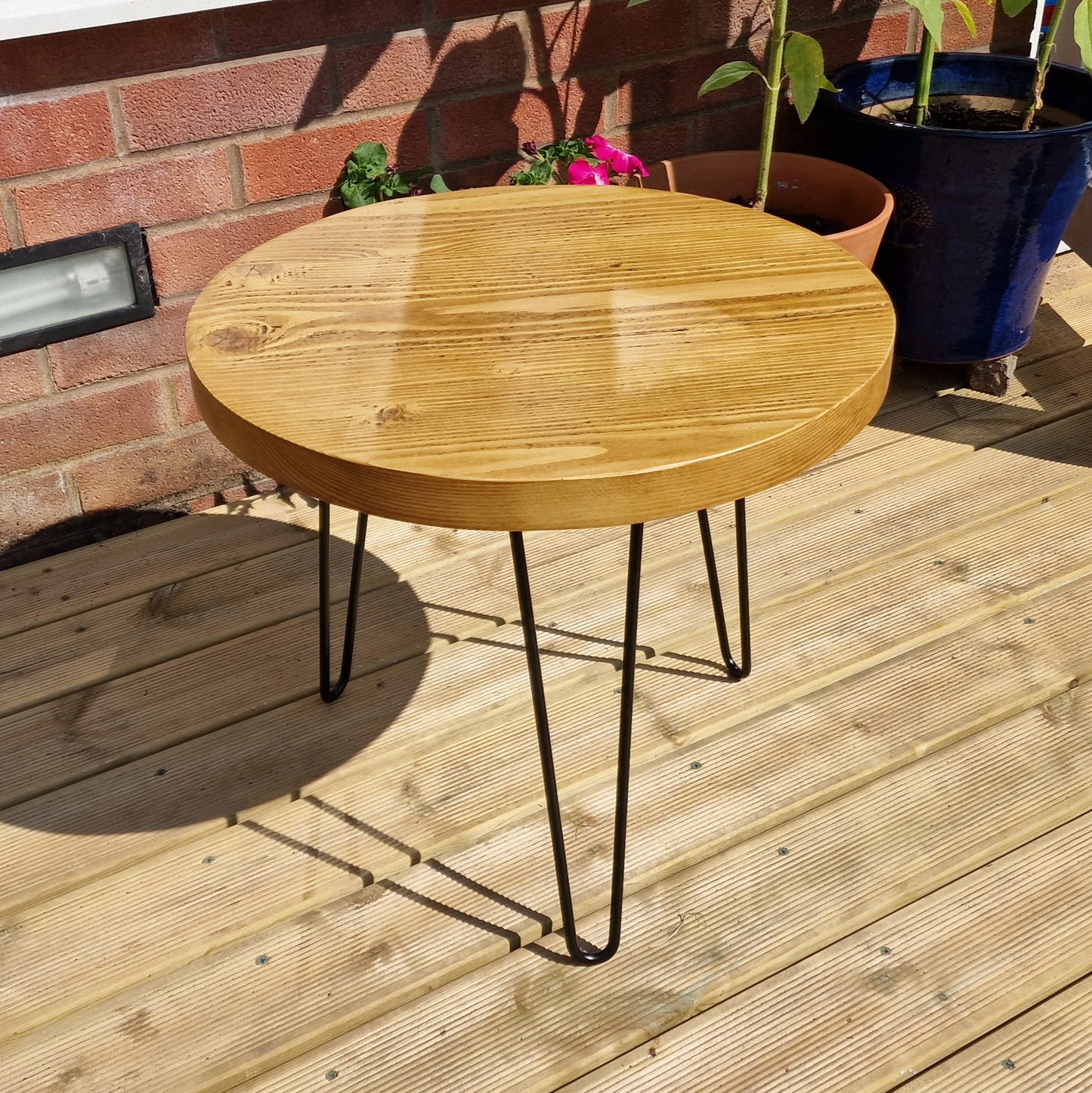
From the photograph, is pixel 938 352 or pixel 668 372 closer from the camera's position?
pixel 668 372

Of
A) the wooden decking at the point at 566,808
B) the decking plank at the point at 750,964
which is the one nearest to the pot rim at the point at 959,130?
the wooden decking at the point at 566,808

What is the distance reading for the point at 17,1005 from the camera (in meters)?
1.33

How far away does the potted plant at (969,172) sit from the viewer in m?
2.16

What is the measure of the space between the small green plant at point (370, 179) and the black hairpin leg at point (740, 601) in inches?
30.6

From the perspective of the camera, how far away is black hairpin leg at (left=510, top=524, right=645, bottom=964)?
1.10 metres

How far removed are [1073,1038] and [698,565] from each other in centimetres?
91

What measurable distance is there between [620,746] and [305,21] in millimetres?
1249

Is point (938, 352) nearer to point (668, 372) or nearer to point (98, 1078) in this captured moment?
point (668, 372)

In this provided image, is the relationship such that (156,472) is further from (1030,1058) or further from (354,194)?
(1030,1058)

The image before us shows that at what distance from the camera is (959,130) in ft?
7.00

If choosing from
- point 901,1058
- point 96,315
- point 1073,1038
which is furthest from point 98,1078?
point 96,315

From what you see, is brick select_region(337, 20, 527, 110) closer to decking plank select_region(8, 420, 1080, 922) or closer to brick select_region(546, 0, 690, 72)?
brick select_region(546, 0, 690, 72)

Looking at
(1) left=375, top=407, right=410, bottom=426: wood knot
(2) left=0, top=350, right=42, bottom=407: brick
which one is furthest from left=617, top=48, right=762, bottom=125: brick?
(1) left=375, top=407, right=410, bottom=426: wood knot

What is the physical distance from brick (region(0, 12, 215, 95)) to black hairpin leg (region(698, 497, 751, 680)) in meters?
1.01
